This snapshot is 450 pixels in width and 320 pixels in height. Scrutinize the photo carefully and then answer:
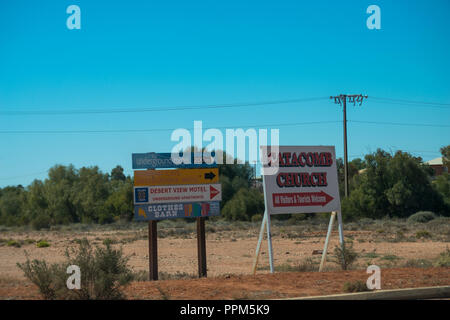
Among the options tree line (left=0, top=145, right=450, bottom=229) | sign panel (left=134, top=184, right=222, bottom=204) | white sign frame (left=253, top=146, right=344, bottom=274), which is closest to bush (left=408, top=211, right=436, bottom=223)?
tree line (left=0, top=145, right=450, bottom=229)

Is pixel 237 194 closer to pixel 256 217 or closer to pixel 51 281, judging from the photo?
pixel 256 217

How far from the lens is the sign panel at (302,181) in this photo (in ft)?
47.3

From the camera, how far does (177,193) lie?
14766 mm

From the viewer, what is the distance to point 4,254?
96.6ft

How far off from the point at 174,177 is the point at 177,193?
47cm

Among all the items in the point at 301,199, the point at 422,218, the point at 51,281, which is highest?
the point at 301,199

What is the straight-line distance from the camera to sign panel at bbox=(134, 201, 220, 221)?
14385 mm

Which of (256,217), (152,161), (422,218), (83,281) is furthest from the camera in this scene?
(256,217)

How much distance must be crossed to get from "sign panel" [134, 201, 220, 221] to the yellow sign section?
63 cm

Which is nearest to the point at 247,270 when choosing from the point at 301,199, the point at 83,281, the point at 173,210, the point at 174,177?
the point at 301,199

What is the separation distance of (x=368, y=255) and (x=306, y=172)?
30.7ft

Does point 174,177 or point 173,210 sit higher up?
point 174,177

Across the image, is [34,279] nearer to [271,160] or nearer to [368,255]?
[271,160]
